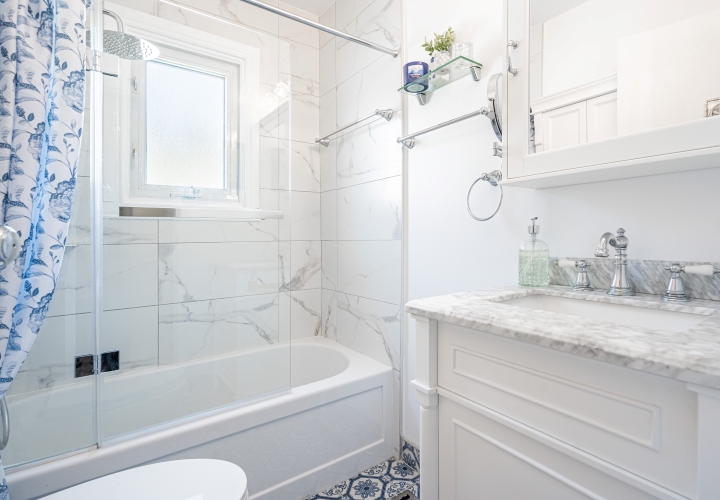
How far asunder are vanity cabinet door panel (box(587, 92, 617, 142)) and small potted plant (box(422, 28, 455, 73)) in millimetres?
677

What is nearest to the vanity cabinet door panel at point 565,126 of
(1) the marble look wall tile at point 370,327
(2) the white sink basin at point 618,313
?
(2) the white sink basin at point 618,313

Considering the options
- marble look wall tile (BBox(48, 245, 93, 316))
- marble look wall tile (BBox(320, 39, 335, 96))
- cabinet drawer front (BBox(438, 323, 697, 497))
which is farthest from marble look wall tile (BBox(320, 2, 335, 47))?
cabinet drawer front (BBox(438, 323, 697, 497))

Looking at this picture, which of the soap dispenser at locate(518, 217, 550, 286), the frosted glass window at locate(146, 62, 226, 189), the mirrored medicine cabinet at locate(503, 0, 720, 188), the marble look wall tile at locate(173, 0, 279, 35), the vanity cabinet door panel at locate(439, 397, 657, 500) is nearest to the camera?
the vanity cabinet door panel at locate(439, 397, 657, 500)

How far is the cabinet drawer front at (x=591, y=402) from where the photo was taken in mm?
496

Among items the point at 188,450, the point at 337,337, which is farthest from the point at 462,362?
the point at 337,337

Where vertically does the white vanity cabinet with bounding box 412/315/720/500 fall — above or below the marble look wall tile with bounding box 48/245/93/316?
below

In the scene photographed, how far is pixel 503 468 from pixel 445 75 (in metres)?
1.42

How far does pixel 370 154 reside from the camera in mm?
1987

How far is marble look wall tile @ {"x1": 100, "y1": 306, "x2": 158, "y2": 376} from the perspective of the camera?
1348mm

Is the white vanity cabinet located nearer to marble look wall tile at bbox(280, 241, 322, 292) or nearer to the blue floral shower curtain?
the blue floral shower curtain

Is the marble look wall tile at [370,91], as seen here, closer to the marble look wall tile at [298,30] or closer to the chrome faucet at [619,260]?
the marble look wall tile at [298,30]

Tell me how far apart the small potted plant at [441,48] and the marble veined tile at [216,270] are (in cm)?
107

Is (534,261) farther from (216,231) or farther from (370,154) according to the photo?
(216,231)

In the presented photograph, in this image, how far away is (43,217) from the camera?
3.38 feet
